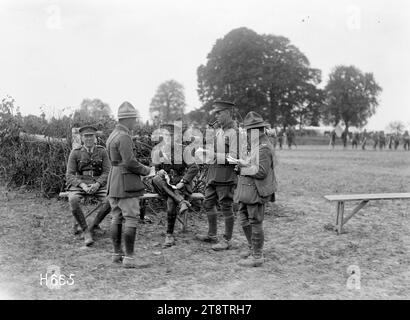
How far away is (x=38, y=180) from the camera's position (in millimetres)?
10289

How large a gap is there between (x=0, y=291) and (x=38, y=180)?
5.91m

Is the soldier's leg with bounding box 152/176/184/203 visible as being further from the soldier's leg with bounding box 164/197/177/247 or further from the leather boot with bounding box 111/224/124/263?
Answer: the leather boot with bounding box 111/224/124/263

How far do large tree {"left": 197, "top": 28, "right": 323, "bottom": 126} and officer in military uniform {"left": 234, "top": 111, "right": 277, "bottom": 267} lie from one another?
4146 centimetres

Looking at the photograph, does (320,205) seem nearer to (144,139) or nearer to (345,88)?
(144,139)

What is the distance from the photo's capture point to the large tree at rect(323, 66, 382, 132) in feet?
227

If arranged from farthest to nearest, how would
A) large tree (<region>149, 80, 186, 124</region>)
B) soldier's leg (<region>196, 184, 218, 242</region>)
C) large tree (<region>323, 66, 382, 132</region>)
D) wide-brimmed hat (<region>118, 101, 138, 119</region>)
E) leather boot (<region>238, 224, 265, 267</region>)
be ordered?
large tree (<region>149, 80, 186, 124</region>) → large tree (<region>323, 66, 382, 132</region>) → soldier's leg (<region>196, 184, 218, 242</region>) → leather boot (<region>238, 224, 265, 267</region>) → wide-brimmed hat (<region>118, 101, 138, 119</region>)

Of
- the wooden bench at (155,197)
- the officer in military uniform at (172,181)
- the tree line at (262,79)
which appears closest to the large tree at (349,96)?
the tree line at (262,79)

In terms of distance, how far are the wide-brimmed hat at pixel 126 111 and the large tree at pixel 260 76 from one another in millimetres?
41661

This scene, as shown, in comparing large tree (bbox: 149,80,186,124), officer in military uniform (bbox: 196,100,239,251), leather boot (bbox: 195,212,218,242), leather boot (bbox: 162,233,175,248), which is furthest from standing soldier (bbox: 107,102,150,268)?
large tree (bbox: 149,80,186,124)

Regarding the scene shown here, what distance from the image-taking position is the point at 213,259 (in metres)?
6.10

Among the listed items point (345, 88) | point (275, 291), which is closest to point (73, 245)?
point (275, 291)

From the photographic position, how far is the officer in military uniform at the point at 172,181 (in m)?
6.82

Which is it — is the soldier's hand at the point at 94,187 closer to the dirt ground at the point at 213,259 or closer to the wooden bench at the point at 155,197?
the wooden bench at the point at 155,197

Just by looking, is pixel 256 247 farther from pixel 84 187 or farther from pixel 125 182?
pixel 84 187
